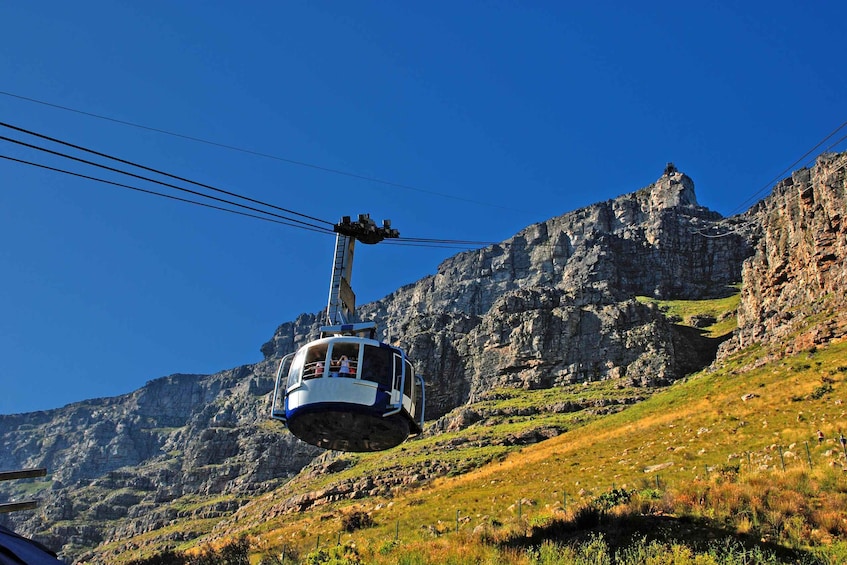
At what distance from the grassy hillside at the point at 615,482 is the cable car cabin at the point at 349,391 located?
3.99 metres

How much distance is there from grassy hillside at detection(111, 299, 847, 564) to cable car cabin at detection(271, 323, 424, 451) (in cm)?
399

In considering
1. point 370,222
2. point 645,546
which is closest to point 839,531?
point 645,546

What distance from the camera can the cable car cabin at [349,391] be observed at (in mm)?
19094

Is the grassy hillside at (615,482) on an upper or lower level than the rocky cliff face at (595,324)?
lower

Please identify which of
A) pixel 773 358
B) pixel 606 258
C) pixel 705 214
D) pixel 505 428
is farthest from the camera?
pixel 705 214

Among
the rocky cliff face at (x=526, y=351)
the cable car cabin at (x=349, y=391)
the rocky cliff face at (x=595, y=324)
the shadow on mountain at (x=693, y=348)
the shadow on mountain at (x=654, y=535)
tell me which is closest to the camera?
the shadow on mountain at (x=654, y=535)

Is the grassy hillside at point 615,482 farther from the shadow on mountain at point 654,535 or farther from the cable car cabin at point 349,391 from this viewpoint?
the cable car cabin at point 349,391

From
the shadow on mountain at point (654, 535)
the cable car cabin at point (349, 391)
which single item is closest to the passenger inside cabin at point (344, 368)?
the cable car cabin at point (349, 391)

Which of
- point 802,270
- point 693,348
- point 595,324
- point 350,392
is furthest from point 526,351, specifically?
point 350,392

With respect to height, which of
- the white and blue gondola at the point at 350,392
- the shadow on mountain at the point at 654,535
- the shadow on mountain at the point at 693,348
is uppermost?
the shadow on mountain at the point at 693,348

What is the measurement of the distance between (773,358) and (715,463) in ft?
134

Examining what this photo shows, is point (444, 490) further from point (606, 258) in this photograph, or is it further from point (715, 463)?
point (606, 258)

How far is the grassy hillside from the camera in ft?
59.5

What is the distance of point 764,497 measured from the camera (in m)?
20.5
